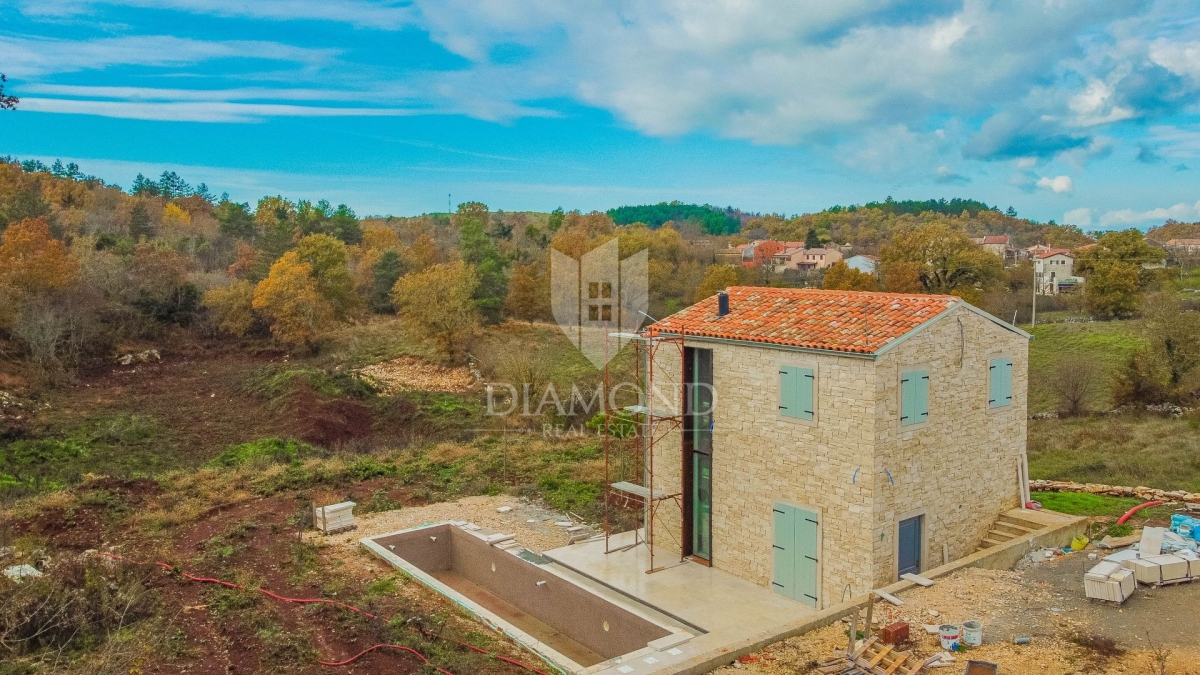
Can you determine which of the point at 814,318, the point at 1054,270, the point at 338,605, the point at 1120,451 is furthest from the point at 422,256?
the point at 1054,270

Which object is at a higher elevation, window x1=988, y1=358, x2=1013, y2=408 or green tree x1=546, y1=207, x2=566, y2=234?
green tree x1=546, y1=207, x2=566, y2=234

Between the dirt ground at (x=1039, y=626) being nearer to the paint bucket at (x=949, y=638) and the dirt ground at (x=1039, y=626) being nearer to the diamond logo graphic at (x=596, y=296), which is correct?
the paint bucket at (x=949, y=638)

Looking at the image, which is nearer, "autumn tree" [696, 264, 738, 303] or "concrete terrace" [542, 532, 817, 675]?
"concrete terrace" [542, 532, 817, 675]

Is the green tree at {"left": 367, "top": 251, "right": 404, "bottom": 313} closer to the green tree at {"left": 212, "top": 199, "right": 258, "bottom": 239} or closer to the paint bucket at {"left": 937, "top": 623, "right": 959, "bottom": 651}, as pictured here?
the green tree at {"left": 212, "top": 199, "right": 258, "bottom": 239}

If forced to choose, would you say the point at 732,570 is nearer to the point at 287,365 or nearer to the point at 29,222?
the point at 287,365

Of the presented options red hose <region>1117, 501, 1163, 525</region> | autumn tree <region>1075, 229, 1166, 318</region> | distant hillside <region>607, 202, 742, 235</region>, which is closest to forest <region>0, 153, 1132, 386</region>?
autumn tree <region>1075, 229, 1166, 318</region>

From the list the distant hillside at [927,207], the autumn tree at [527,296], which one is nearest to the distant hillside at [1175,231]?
the distant hillside at [927,207]

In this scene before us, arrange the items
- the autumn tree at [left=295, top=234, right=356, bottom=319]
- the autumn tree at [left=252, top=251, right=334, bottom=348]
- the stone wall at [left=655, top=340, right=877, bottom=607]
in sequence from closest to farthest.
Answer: the stone wall at [left=655, top=340, right=877, bottom=607] < the autumn tree at [left=252, top=251, right=334, bottom=348] < the autumn tree at [left=295, top=234, right=356, bottom=319]

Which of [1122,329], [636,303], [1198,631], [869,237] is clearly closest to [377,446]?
[1198,631]
